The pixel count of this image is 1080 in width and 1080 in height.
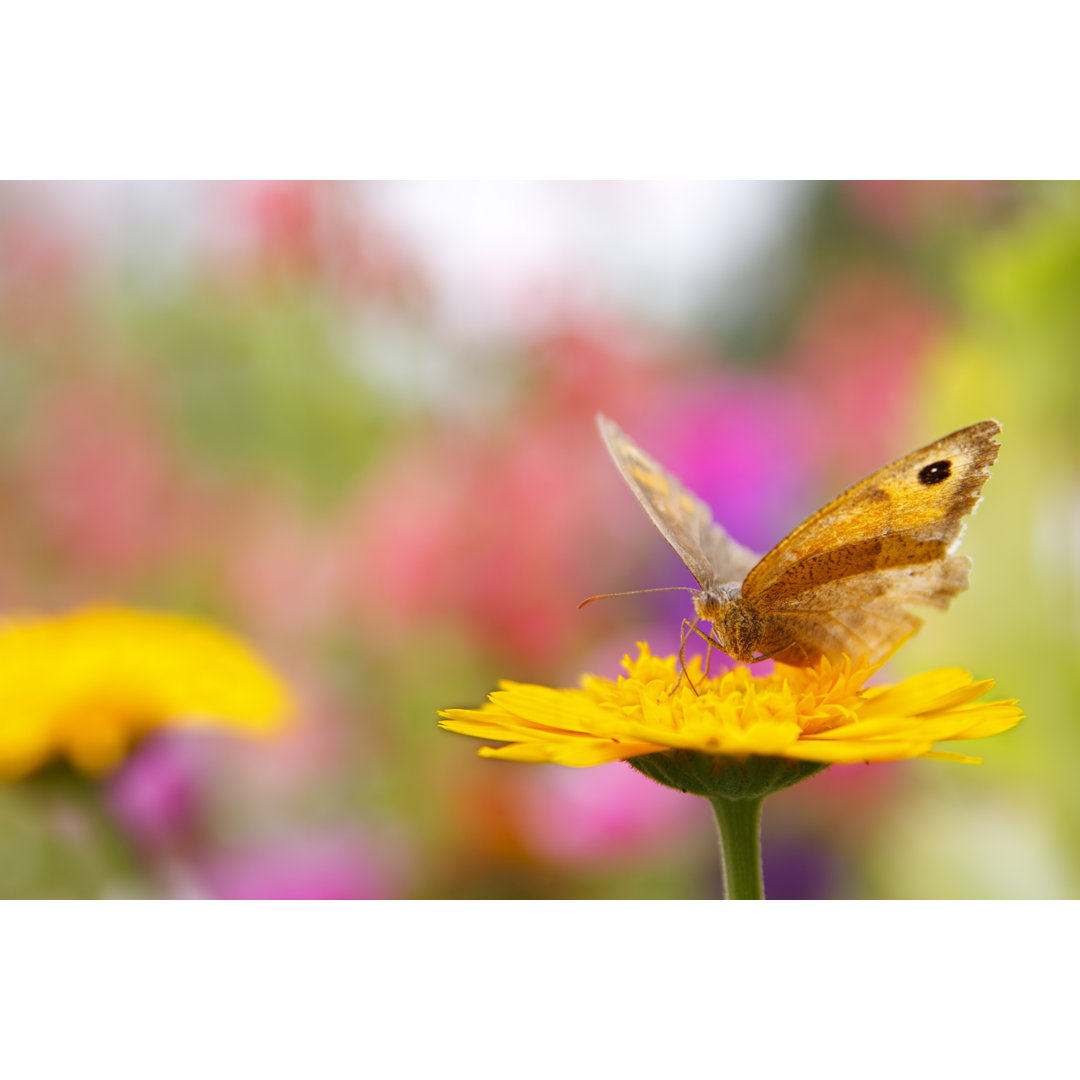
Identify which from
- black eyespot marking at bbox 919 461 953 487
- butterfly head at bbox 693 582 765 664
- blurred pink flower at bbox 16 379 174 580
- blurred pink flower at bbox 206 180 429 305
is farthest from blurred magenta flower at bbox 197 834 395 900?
black eyespot marking at bbox 919 461 953 487

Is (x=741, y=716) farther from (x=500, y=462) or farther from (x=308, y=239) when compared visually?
(x=308, y=239)

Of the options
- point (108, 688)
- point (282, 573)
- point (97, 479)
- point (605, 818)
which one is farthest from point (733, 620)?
point (97, 479)

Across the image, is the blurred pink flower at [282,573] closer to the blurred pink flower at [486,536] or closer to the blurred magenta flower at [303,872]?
the blurred pink flower at [486,536]

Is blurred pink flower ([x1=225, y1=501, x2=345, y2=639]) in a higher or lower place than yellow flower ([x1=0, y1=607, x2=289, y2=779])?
higher

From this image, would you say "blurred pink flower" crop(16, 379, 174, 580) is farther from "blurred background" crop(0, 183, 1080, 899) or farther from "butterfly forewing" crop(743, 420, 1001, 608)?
"butterfly forewing" crop(743, 420, 1001, 608)

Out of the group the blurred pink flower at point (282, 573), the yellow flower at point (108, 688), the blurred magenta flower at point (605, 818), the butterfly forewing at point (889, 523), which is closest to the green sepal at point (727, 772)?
the butterfly forewing at point (889, 523)
